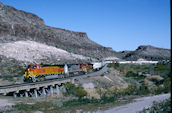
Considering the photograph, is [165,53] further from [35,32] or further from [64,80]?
[64,80]

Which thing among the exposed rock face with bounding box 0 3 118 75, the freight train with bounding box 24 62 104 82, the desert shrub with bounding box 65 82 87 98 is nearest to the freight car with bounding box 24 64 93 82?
the freight train with bounding box 24 62 104 82

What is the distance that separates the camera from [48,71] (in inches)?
1462

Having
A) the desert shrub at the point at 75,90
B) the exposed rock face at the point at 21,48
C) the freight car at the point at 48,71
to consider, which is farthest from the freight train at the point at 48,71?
the exposed rock face at the point at 21,48

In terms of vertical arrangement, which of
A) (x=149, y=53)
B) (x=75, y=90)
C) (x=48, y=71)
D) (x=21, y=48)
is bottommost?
(x=75, y=90)

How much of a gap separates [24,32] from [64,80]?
52.6 meters

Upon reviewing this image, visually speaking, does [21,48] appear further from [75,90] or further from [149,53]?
[149,53]

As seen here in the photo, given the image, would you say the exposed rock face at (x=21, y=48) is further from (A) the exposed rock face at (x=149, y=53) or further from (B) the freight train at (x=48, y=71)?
(A) the exposed rock face at (x=149, y=53)

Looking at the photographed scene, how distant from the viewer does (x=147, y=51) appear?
171625 millimetres

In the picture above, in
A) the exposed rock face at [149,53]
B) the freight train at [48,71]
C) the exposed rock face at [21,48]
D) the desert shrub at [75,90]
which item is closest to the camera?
the desert shrub at [75,90]

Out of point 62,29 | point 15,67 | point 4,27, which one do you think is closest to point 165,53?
point 62,29

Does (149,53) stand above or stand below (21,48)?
above

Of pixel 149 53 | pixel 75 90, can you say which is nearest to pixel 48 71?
pixel 75 90

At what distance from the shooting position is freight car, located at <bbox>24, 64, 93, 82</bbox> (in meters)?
31.8

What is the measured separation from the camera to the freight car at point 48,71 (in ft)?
104
